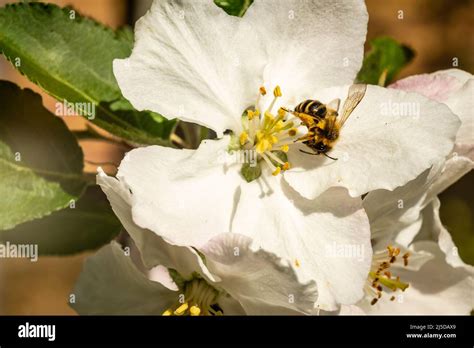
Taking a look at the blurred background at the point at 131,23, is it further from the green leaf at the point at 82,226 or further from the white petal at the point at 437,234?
the white petal at the point at 437,234

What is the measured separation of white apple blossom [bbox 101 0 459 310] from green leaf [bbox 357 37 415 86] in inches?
9.2

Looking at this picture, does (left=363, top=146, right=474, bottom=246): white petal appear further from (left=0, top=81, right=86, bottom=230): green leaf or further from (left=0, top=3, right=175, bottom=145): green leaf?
(left=0, top=81, right=86, bottom=230): green leaf

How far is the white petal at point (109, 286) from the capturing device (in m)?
0.90

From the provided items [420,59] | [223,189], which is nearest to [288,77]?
[223,189]

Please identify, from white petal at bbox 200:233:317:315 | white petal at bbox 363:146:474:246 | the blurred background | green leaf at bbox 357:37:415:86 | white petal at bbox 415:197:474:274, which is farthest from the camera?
the blurred background

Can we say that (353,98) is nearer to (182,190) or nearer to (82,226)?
(182,190)

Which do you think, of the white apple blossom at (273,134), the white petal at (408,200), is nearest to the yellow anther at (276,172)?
the white apple blossom at (273,134)

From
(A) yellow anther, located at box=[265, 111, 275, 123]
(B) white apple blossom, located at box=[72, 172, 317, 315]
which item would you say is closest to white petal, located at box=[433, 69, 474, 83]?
(A) yellow anther, located at box=[265, 111, 275, 123]

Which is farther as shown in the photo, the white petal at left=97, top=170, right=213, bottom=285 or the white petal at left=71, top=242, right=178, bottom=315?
the white petal at left=71, top=242, right=178, bottom=315

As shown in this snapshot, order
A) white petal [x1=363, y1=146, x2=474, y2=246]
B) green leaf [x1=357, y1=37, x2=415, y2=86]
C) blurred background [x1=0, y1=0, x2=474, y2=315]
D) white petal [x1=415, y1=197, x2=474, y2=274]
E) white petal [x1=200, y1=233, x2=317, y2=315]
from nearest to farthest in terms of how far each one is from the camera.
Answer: white petal [x1=200, y1=233, x2=317, y2=315] < white petal [x1=363, y1=146, x2=474, y2=246] < white petal [x1=415, y1=197, x2=474, y2=274] < green leaf [x1=357, y1=37, x2=415, y2=86] < blurred background [x1=0, y1=0, x2=474, y2=315]

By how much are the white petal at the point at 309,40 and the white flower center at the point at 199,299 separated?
0.25 m

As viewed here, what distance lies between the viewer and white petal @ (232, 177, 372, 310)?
775 millimetres

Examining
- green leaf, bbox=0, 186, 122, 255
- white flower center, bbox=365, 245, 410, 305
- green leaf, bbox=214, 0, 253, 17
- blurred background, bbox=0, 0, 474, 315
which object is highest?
green leaf, bbox=214, 0, 253, 17
